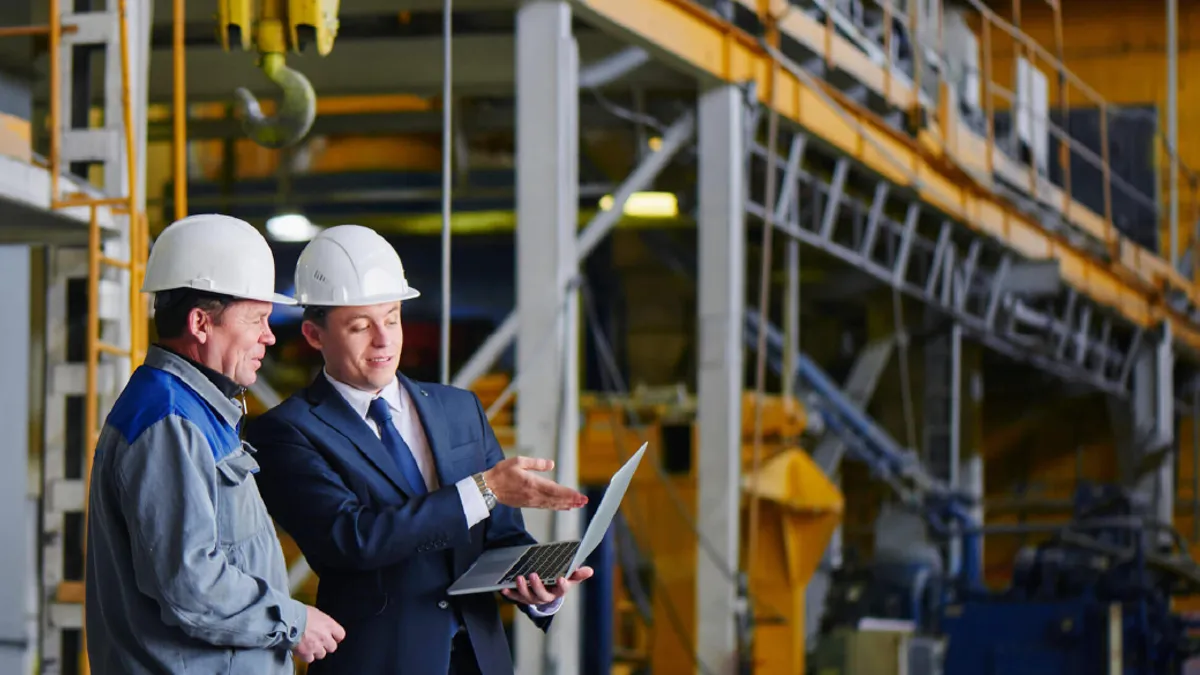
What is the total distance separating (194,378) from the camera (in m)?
3.66

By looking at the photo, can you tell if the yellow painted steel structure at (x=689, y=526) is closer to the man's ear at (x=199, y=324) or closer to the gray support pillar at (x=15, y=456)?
the gray support pillar at (x=15, y=456)

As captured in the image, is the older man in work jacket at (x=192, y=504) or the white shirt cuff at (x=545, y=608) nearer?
the older man in work jacket at (x=192, y=504)

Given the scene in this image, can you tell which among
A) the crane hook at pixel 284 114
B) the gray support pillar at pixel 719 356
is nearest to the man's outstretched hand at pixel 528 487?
the crane hook at pixel 284 114

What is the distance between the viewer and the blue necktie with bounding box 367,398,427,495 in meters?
4.23

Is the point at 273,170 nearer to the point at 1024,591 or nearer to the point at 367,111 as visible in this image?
the point at 367,111

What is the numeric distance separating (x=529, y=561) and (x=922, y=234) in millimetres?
12477

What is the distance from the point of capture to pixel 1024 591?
13117 millimetres

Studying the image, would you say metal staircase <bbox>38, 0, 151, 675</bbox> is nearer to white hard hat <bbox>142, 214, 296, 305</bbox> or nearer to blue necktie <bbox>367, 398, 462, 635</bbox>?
blue necktie <bbox>367, 398, 462, 635</bbox>

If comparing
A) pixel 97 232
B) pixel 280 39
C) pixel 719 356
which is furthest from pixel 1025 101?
pixel 97 232

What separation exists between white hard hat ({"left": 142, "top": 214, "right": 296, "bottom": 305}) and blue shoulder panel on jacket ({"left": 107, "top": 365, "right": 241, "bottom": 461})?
193 mm

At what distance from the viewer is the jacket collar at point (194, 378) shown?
3.66 meters

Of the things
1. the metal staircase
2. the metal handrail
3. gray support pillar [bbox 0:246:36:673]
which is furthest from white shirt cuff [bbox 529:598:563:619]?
the metal handrail

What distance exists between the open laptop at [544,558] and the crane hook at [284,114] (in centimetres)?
245

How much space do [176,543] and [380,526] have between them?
623 millimetres
